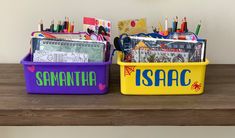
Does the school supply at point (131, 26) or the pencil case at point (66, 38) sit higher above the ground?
the school supply at point (131, 26)

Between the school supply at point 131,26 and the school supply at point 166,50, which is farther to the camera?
the school supply at point 131,26

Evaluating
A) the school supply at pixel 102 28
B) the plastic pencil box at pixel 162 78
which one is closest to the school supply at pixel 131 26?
the school supply at pixel 102 28

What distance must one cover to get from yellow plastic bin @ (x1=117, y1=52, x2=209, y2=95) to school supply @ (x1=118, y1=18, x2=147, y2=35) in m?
0.17

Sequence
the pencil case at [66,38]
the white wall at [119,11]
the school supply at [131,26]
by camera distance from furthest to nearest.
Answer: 1. the white wall at [119,11]
2. the school supply at [131,26]
3. the pencil case at [66,38]

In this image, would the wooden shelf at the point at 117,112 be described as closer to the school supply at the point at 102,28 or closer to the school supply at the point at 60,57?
the school supply at the point at 60,57

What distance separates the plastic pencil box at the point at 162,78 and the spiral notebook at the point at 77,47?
0.06 meters

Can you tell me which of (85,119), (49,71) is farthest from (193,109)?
(49,71)

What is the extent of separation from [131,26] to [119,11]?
7.3 inches

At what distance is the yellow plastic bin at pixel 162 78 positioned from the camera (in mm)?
958

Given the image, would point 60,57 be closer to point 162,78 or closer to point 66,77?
point 66,77

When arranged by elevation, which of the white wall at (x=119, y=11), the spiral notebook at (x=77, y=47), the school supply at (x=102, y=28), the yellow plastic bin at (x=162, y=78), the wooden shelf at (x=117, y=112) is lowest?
the wooden shelf at (x=117, y=112)

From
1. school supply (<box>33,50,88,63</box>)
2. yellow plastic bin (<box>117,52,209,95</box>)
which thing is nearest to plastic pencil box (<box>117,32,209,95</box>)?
yellow plastic bin (<box>117,52,209,95</box>)

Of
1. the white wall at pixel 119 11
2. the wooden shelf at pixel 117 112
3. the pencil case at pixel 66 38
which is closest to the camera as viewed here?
the wooden shelf at pixel 117 112

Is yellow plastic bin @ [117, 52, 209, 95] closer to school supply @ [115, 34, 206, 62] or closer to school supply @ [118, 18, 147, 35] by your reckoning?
school supply @ [115, 34, 206, 62]
